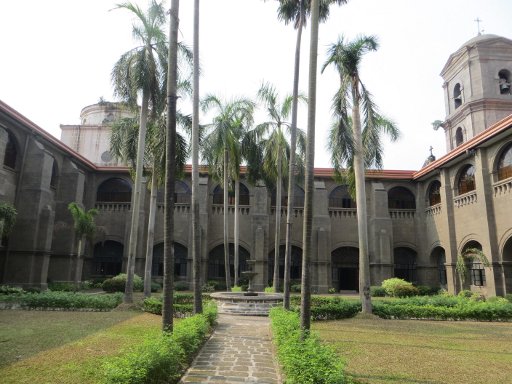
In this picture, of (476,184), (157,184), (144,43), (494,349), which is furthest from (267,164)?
(494,349)

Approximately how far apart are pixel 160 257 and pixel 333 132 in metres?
19.4

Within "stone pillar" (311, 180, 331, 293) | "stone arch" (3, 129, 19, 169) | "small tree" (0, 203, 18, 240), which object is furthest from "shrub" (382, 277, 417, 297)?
"stone arch" (3, 129, 19, 169)

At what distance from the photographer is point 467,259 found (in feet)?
80.2

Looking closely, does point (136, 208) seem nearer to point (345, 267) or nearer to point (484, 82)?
point (345, 267)

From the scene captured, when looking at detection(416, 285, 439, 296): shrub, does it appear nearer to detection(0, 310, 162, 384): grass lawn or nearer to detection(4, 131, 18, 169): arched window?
detection(0, 310, 162, 384): grass lawn

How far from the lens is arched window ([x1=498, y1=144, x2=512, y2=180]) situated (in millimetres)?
20594

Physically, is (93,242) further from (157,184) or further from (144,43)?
(144,43)

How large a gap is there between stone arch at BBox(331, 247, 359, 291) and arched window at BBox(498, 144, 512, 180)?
12608 mm

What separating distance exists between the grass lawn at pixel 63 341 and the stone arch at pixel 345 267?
1894 centimetres

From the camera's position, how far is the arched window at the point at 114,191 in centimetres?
3112

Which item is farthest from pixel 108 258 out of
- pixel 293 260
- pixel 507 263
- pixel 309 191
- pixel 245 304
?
pixel 507 263

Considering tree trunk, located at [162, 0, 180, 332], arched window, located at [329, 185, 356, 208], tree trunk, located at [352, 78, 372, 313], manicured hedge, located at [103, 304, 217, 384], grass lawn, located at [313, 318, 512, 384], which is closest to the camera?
manicured hedge, located at [103, 304, 217, 384]

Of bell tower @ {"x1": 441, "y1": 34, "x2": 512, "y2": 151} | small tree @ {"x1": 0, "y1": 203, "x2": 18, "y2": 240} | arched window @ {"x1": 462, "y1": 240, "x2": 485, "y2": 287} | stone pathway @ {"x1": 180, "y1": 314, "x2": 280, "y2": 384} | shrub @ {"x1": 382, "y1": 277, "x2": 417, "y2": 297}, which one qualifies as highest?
bell tower @ {"x1": 441, "y1": 34, "x2": 512, "y2": 151}

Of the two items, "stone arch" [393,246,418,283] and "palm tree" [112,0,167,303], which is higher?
"palm tree" [112,0,167,303]
